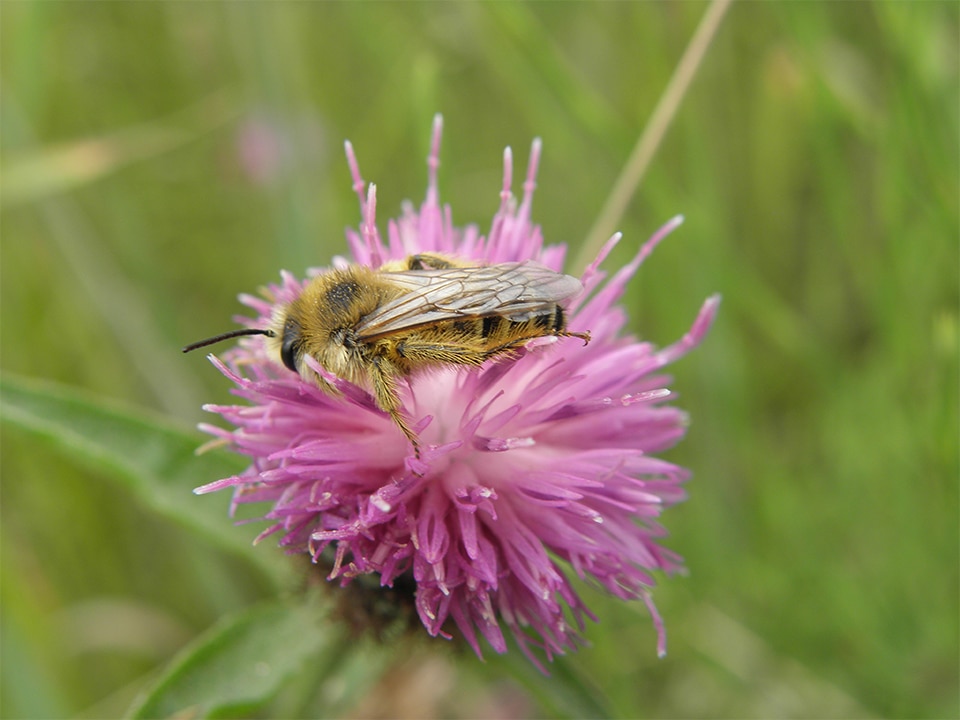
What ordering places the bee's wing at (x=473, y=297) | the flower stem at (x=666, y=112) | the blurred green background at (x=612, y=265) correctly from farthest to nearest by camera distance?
1. the blurred green background at (x=612, y=265)
2. the flower stem at (x=666, y=112)
3. the bee's wing at (x=473, y=297)

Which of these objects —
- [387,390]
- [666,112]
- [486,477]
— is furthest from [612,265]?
[387,390]

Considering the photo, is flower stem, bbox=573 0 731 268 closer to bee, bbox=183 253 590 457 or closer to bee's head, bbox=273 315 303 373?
bee, bbox=183 253 590 457

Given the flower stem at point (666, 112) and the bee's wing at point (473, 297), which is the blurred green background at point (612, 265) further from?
the bee's wing at point (473, 297)

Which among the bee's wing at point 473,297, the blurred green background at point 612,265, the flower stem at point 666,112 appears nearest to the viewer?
the bee's wing at point 473,297

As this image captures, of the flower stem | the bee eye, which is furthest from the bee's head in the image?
the flower stem

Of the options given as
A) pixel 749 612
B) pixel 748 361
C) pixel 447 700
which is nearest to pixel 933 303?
pixel 748 361

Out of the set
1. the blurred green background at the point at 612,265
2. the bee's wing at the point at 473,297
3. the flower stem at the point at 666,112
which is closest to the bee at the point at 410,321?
the bee's wing at the point at 473,297

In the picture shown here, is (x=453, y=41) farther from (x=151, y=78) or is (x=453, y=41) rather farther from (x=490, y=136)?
(x=151, y=78)
